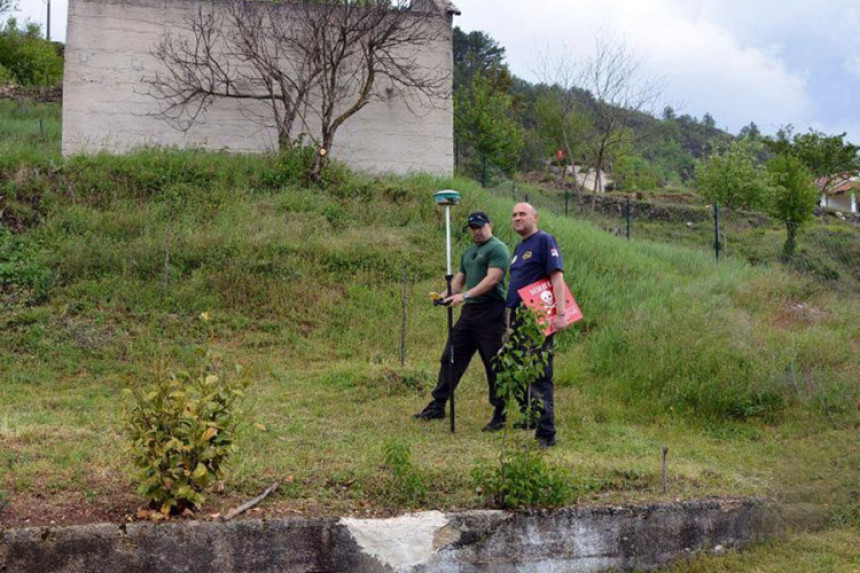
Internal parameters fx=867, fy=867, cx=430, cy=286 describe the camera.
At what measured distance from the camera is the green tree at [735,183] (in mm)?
28188

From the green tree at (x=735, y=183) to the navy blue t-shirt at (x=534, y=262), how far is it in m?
23.2

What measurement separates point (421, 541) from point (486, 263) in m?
2.93

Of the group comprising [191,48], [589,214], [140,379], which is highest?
[191,48]

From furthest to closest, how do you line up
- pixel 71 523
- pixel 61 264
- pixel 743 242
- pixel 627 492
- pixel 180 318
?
1. pixel 743 242
2. pixel 61 264
3. pixel 180 318
4. pixel 627 492
5. pixel 71 523

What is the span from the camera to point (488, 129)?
2769 centimetres

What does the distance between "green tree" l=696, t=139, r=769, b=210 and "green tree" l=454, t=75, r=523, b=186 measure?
6.70m

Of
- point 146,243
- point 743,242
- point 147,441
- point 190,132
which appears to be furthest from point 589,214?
point 147,441

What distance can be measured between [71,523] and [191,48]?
13451 mm

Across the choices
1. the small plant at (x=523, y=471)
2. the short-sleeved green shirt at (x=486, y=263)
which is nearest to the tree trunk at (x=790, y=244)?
the short-sleeved green shirt at (x=486, y=263)

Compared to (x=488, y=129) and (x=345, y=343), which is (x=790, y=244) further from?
(x=345, y=343)

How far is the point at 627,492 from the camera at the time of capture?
534cm

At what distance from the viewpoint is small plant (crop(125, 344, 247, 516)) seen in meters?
4.33

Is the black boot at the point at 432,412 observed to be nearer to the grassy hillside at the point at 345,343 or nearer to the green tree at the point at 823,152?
the grassy hillside at the point at 345,343

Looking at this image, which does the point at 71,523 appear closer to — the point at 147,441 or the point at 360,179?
the point at 147,441
